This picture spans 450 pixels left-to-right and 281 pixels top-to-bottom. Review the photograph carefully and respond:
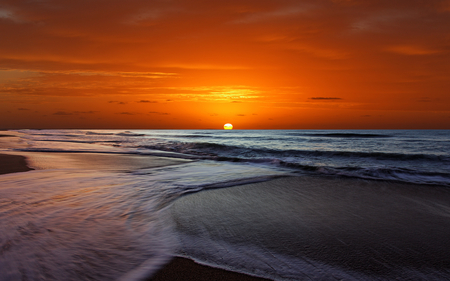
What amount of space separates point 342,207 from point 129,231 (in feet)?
11.0

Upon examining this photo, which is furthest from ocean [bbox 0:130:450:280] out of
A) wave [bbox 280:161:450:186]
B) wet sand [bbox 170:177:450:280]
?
wave [bbox 280:161:450:186]

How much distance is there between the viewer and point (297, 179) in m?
6.74

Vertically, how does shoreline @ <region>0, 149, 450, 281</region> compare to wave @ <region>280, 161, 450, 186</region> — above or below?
above

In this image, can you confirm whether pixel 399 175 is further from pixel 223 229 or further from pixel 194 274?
pixel 194 274

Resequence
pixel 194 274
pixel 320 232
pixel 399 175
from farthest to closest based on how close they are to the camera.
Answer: pixel 399 175, pixel 320 232, pixel 194 274

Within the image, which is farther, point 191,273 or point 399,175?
point 399,175

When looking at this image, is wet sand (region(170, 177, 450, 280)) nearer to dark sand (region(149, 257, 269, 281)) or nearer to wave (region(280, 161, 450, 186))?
dark sand (region(149, 257, 269, 281))

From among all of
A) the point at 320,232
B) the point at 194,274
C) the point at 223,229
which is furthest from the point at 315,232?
the point at 194,274

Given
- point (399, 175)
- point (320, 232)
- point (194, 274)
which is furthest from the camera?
point (399, 175)

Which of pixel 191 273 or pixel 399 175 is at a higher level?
pixel 191 273

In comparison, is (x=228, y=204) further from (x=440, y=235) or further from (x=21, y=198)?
(x=21, y=198)

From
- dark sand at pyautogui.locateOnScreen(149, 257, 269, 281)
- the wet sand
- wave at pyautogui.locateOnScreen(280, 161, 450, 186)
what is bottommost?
wave at pyautogui.locateOnScreen(280, 161, 450, 186)

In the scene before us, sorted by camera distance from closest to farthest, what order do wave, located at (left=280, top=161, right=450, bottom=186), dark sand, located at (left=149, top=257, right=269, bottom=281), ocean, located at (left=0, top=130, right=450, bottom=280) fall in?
dark sand, located at (left=149, top=257, right=269, bottom=281), ocean, located at (left=0, top=130, right=450, bottom=280), wave, located at (left=280, top=161, right=450, bottom=186)

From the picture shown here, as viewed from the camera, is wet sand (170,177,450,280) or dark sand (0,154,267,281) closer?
dark sand (0,154,267,281)
